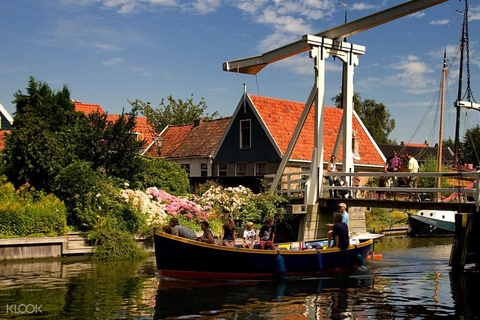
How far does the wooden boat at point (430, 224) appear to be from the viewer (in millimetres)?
27891

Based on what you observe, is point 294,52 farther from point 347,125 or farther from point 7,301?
point 7,301

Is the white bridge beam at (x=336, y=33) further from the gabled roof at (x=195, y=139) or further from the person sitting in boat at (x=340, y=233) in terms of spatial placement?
the gabled roof at (x=195, y=139)

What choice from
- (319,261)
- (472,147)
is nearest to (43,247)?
(319,261)

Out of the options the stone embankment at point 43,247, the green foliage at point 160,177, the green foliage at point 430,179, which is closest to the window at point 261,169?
the green foliage at point 160,177

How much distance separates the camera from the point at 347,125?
68.5ft

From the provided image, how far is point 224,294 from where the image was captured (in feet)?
42.6

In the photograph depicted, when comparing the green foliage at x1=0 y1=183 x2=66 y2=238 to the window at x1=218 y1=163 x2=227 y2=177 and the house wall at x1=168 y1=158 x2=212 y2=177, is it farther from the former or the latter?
the house wall at x1=168 y1=158 x2=212 y2=177

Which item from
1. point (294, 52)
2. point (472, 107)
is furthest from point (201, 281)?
point (472, 107)

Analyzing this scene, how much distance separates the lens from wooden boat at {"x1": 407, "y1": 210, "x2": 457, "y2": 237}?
27.9 metres

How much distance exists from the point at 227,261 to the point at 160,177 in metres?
9.99

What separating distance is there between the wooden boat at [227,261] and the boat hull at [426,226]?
13.5 meters

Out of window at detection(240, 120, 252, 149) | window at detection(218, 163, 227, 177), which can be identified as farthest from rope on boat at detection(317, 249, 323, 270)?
window at detection(218, 163, 227, 177)

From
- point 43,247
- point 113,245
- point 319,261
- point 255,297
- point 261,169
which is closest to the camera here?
point 255,297

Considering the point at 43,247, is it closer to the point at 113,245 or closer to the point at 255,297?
the point at 113,245
